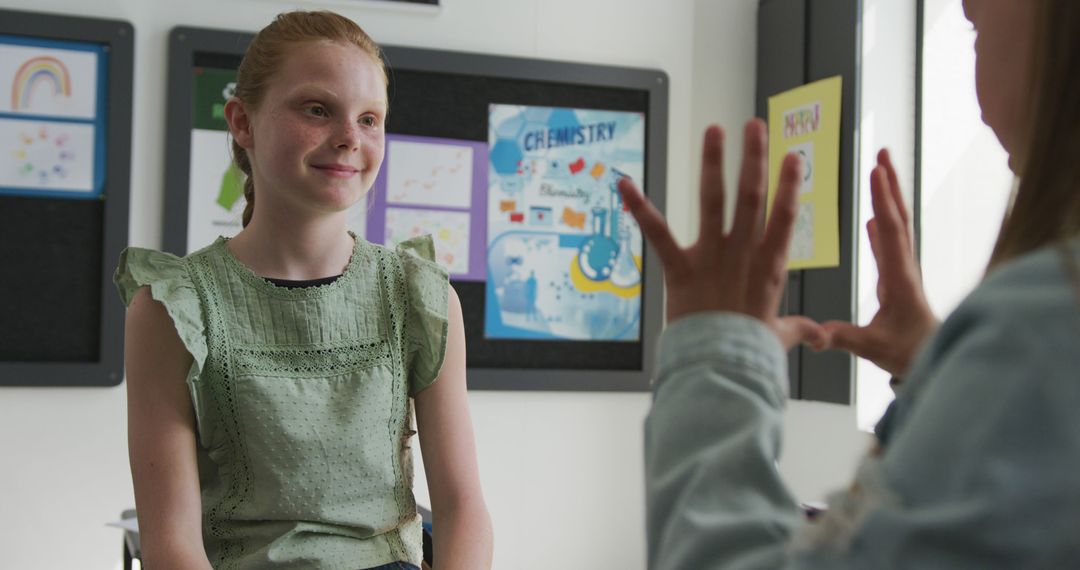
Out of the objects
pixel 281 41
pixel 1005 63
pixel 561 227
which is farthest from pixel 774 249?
pixel 561 227

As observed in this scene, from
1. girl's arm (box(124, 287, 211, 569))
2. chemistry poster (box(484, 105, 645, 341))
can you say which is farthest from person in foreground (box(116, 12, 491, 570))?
chemistry poster (box(484, 105, 645, 341))

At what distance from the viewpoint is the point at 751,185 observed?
0.54 metres

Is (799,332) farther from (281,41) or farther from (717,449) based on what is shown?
(281,41)

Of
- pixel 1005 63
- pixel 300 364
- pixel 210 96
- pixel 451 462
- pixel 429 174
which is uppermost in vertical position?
pixel 210 96

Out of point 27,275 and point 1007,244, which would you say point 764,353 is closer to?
point 1007,244

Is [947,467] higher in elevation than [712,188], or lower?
lower

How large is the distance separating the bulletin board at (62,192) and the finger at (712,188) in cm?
241

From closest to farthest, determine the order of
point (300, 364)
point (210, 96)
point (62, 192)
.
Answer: point (300, 364) < point (62, 192) < point (210, 96)

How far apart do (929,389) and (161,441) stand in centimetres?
96

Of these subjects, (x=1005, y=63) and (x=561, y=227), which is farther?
(x=561, y=227)

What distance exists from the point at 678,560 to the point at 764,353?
4.6 inches

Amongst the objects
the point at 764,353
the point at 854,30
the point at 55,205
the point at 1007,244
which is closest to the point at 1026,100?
the point at 1007,244

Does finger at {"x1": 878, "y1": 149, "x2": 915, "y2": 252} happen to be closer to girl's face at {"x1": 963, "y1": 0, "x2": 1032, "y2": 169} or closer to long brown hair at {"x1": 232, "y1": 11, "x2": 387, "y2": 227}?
girl's face at {"x1": 963, "y1": 0, "x2": 1032, "y2": 169}

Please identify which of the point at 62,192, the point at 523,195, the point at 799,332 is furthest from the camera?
the point at 523,195
